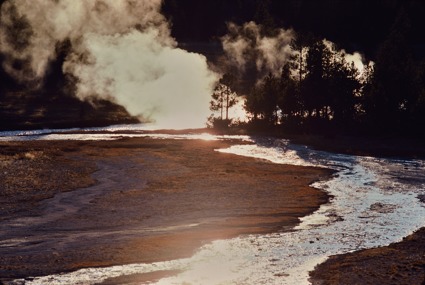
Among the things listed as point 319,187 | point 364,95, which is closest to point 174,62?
point 364,95

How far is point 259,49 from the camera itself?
148750 mm

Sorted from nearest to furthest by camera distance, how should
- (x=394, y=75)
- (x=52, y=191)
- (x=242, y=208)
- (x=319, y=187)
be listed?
(x=242, y=208)
(x=52, y=191)
(x=319, y=187)
(x=394, y=75)

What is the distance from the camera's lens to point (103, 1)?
11862 centimetres

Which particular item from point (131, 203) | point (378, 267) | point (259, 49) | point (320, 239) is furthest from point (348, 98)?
point (259, 49)

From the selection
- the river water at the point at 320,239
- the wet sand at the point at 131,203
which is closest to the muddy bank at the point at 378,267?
the river water at the point at 320,239

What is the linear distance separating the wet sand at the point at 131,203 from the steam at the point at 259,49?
81.7 m

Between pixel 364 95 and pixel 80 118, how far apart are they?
155ft

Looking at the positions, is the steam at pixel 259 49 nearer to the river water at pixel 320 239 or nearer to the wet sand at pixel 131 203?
the wet sand at pixel 131 203

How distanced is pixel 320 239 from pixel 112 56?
9625 centimetres

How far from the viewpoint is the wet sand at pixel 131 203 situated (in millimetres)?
30094

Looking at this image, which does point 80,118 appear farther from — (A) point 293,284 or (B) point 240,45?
(A) point 293,284

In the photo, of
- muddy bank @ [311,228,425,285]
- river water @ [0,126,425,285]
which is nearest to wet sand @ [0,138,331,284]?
river water @ [0,126,425,285]

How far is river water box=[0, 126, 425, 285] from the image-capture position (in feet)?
87.8

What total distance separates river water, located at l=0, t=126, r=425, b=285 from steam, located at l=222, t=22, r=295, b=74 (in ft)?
291
